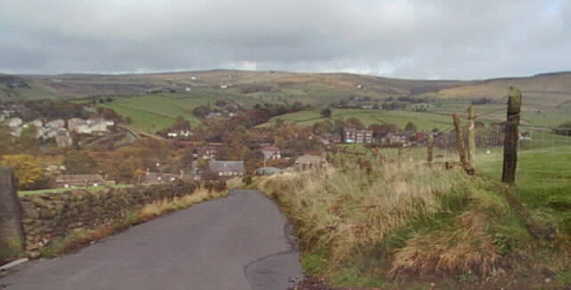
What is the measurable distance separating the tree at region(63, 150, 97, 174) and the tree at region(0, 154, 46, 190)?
31.3ft

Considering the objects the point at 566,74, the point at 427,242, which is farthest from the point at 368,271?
the point at 566,74

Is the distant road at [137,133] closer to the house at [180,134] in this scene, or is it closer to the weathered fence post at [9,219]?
the house at [180,134]

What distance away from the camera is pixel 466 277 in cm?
689

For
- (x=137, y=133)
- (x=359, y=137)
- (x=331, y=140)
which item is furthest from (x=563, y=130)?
(x=137, y=133)

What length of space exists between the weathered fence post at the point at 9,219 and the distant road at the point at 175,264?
56 centimetres

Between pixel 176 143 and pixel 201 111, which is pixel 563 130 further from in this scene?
pixel 201 111

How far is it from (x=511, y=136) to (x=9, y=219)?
30.8 ft

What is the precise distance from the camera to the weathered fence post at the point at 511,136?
339 inches

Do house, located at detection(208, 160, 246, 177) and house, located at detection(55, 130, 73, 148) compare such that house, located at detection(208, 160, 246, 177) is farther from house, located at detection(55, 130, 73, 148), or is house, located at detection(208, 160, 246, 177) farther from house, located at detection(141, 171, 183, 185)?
house, located at detection(55, 130, 73, 148)

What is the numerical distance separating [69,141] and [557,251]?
6441cm

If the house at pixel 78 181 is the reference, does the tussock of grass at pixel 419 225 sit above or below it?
above

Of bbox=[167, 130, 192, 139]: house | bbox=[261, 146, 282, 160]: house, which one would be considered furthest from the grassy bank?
bbox=[167, 130, 192, 139]: house

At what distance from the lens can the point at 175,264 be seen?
29.9ft

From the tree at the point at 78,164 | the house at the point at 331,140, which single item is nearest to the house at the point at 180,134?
the tree at the point at 78,164
